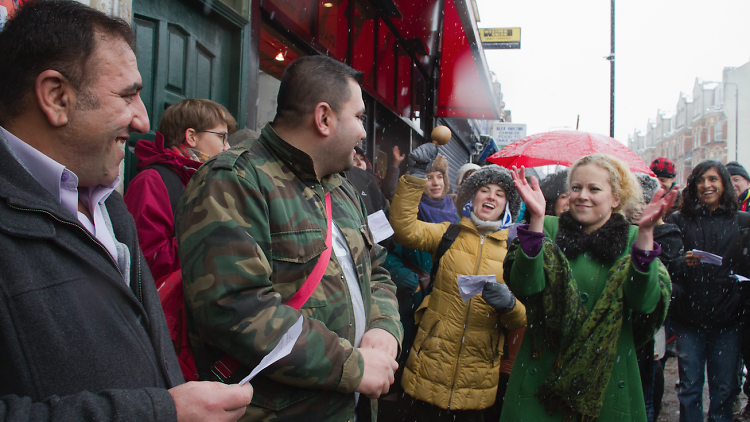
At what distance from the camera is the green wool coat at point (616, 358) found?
Answer: 244 cm

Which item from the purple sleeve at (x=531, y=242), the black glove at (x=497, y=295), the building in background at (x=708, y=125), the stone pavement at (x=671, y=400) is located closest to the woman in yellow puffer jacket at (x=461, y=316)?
the black glove at (x=497, y=295)

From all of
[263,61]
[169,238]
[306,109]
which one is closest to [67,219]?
[306,109]

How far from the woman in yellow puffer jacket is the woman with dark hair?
72.9 inches

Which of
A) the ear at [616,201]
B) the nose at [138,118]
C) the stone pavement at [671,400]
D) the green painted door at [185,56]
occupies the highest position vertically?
the green painted door at [185,56]

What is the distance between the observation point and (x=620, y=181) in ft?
9.39

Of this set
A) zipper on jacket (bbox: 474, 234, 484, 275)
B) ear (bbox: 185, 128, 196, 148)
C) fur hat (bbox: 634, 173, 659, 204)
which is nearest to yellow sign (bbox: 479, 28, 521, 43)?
fur hat (bbox: 634, 173, 659, 204)

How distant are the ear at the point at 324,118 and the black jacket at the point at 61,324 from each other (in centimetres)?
90

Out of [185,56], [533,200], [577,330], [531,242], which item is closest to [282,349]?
[531,242]

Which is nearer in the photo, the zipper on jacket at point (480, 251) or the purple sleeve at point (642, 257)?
the purple sleeve at point (642, 257)

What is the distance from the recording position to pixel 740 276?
12.9 ft

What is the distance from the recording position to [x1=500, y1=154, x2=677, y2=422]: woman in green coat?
2.48 m

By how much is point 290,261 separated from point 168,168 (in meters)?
1.16

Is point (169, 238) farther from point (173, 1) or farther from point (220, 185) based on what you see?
point (173, 1)

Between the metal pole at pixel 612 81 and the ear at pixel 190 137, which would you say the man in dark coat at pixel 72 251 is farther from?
the metal pole at pixel 612 81
